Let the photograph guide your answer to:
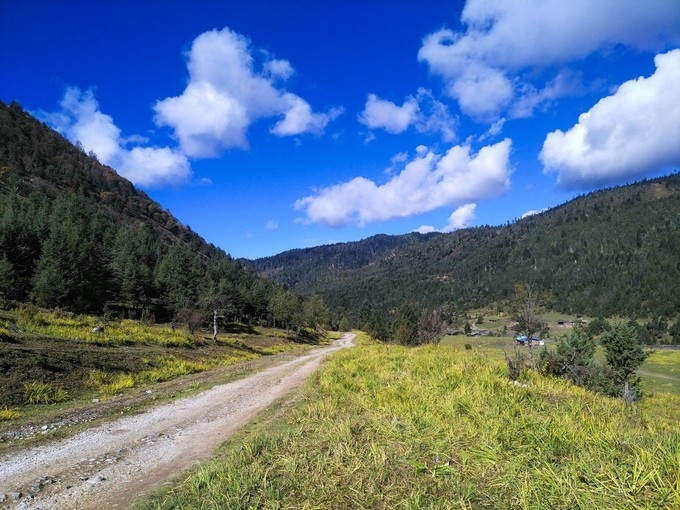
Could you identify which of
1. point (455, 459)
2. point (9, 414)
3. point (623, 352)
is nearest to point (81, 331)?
point (9, 414)

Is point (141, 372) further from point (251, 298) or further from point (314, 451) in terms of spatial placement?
point (251, 298)

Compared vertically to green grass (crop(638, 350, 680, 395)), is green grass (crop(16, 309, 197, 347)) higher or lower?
higher

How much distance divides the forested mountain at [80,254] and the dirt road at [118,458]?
3366 cm

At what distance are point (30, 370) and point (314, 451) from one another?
1305 centimetres

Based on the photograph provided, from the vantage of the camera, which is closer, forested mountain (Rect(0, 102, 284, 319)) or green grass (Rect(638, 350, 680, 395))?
forested mountain (Rect(0, 102, 284, 319))

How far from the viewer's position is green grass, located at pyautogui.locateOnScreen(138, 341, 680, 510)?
14.1ft

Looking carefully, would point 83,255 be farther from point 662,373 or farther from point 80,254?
point 662,373

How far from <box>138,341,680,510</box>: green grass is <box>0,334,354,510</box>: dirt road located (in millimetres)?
803

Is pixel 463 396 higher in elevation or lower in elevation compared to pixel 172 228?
lower

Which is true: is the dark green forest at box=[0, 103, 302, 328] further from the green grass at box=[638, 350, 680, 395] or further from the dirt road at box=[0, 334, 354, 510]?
the green grass at box=[638, 350, 680, 395]

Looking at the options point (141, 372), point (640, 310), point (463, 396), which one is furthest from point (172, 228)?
point (640, 310)

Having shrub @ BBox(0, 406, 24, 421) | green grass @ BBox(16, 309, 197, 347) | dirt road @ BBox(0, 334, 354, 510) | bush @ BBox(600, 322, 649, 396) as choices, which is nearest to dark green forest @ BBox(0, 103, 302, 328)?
green grass @ BBox(16, 309, 197, 347)

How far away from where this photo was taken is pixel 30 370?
13234 millimetres

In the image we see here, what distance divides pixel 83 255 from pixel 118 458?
171 ft
